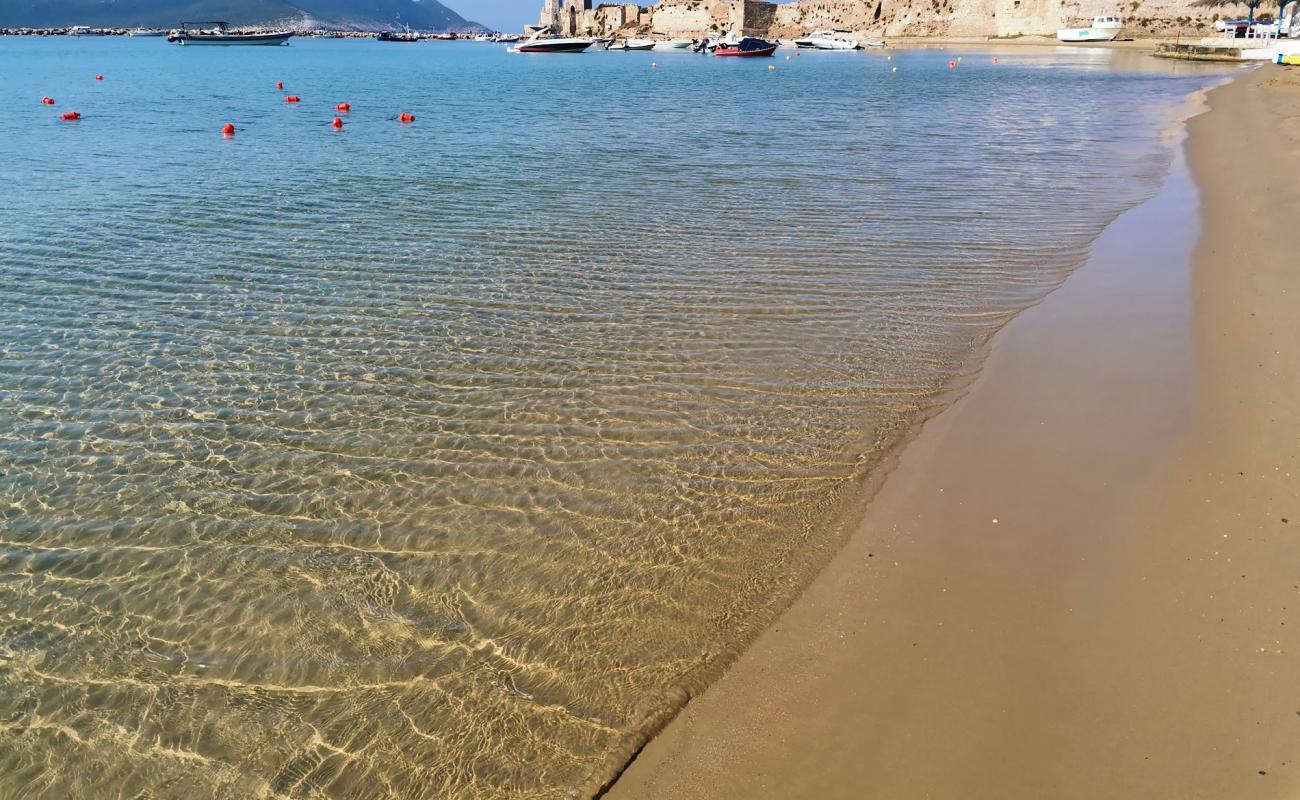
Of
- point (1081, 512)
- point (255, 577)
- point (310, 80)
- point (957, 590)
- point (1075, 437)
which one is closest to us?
point (957, 590)

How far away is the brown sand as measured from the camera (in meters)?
3.22

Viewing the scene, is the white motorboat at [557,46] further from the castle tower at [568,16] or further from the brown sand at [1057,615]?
the brown sand at [1057,615]

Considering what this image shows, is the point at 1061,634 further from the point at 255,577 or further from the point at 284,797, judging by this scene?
the point at 255,577

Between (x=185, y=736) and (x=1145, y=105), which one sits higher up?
(x=1145, y=105)

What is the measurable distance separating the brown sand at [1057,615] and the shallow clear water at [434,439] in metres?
0.39

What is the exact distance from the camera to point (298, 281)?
961 centimetres

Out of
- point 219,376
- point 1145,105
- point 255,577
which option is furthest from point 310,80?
point 255,577

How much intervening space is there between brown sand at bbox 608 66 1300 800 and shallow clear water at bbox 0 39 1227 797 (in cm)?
39

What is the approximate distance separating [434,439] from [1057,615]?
167 inches

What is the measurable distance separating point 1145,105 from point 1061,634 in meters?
32.2

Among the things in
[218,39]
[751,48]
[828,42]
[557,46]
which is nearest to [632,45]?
[557,46]

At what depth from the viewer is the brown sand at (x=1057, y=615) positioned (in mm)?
3223

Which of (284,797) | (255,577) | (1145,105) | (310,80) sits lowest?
(284,797)

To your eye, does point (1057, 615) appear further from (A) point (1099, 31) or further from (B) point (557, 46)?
(B) point (557, 46)
